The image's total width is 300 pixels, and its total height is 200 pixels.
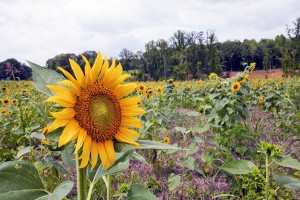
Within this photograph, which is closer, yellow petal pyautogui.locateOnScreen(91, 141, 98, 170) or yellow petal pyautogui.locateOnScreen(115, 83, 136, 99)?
yellow petal pyautogui.locateOnScreen(91, 141, 98, 170)

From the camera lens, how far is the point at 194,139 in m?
2.21

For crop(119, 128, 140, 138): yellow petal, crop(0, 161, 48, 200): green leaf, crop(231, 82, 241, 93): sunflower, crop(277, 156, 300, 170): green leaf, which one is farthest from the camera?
crop(231, 82, 241, 93): sunflower

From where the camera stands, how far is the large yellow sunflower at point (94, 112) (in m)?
0.77

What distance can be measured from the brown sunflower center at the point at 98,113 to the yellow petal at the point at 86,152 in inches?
0.7

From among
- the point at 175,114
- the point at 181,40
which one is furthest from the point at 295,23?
the point at 175,114

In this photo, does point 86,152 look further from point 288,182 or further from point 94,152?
point 288,182

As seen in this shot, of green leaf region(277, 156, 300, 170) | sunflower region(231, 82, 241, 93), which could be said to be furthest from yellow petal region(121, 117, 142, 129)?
sunflower region(231, 82, 241, 93)

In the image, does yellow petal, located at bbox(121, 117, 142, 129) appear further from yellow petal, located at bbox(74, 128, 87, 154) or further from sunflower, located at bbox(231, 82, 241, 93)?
sunflower, located at bbox(231, 82, 241, 93)

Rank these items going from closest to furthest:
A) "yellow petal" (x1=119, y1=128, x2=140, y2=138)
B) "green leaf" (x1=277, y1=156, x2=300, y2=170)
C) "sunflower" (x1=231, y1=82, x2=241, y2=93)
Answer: "yellow petal" (x1=119, y1=128, x2=140, y2=138) → "green leaf" (x1=277, y1=156, x2=300, y2=170) → "sunflower" (x1=231, y1=82, x2=241, y2=93)

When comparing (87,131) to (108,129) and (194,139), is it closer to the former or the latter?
(108,129)

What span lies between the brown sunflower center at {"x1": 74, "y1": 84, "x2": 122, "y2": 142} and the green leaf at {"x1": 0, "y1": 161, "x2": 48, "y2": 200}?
201 mm

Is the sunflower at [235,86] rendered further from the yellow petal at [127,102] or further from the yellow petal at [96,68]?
the yellow petal at [96,68]

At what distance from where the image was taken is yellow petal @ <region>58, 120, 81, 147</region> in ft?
2.44

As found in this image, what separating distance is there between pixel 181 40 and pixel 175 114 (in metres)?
49.0
